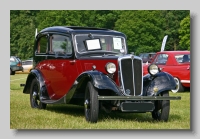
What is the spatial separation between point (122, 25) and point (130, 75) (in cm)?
309

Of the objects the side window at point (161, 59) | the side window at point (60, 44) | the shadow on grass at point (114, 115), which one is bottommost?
the shadow on grass at point (114, 115)

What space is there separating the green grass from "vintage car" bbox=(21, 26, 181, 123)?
22 centimetres

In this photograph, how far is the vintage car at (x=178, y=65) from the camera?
594 inches

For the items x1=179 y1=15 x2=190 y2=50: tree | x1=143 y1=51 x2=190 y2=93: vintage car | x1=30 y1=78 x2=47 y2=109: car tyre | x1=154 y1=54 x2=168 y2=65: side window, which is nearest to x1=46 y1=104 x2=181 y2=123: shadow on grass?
x1=30 y1=78 x2=47 y2=109: car tyre

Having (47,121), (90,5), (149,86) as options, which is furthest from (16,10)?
(149,86)

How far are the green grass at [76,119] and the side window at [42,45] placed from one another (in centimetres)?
124

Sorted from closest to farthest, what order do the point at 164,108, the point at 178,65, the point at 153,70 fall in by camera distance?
the point at 164,108 < the point at 153,70 < the point at 178,65

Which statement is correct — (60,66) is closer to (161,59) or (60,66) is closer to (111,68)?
(111,68)

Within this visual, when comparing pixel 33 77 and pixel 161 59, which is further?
pixel 161 59

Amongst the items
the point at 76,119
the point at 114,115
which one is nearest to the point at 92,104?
the point at 76,119

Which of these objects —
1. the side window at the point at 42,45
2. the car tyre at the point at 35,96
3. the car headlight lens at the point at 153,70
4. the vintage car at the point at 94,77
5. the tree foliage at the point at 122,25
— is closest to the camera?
the vintage car at the point at 94,77

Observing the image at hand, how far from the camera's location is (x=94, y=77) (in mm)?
8602

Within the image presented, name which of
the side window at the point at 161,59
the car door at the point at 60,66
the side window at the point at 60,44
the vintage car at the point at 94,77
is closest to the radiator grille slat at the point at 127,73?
the vintage car at the point at 94,77

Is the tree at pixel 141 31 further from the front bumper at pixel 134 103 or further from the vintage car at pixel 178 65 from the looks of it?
the vintage car at pixel 178 65
